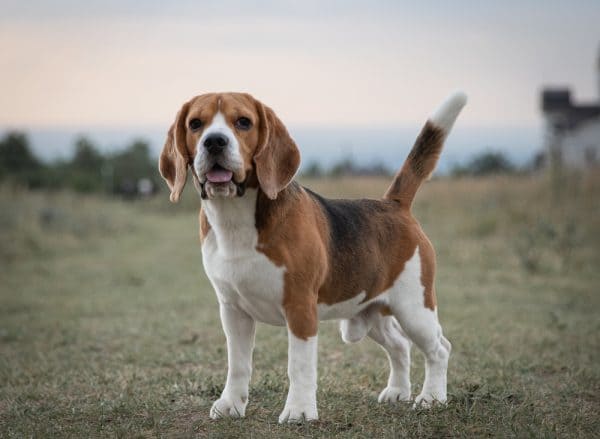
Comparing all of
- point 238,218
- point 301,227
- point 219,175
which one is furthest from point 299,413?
point 219,175

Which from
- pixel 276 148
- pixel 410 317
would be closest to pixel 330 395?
pixel 410 317

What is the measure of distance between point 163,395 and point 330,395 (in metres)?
1.17

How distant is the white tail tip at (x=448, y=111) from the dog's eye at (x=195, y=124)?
1907mm

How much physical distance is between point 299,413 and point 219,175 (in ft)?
4.72

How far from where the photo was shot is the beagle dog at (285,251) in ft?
13.4

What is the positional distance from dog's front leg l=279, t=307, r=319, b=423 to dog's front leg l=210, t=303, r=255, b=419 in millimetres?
411

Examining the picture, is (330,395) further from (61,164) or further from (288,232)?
(61,164)

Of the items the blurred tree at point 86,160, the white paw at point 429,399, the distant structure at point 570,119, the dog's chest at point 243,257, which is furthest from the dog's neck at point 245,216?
the blurred tree at point 86,160

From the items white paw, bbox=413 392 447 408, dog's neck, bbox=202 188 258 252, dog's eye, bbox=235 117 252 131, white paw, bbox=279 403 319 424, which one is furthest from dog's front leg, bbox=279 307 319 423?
dog's eye, bbox=235 117 252 131

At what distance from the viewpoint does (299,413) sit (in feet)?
14.3

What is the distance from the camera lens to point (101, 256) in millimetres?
15109

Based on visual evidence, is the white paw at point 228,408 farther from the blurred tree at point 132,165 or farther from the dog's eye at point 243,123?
the blurred tree at point 132,165

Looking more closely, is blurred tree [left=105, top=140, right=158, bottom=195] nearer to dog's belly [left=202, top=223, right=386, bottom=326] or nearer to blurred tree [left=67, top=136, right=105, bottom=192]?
blurred tree [left=67, top=136, right=105, bottom=192]

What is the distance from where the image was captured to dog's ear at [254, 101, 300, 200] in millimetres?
4121
